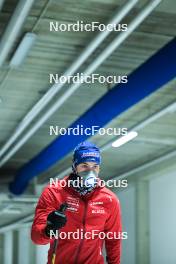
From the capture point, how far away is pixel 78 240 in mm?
4176

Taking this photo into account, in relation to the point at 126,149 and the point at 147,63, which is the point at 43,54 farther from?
the point at 126,149

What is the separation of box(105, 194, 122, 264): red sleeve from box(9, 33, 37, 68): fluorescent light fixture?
5.47 meters

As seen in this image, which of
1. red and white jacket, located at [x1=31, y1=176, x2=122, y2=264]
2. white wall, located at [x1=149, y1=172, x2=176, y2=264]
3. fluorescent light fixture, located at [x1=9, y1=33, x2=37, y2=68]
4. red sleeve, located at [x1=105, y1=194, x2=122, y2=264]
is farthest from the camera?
white wall, located at [x1=149, y1=172, x2=176, y2=264]

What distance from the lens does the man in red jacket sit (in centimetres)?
409

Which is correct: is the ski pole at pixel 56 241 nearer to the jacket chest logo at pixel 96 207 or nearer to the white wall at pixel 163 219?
the jacket chest logo at pixel 96 207

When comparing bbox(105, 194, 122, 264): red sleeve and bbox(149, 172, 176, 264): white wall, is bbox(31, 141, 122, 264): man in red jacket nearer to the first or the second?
bbox(105, 194, 122, 264): red sleeve

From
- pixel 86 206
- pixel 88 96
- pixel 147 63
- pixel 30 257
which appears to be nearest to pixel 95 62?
pixel 147 63

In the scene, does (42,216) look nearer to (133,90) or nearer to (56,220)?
(56,220)

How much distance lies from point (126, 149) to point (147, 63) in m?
8.26

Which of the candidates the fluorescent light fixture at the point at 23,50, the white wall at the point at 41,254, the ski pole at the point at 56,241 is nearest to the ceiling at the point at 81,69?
the fluorescent light fixture at the point at 23,50

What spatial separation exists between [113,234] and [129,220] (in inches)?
692

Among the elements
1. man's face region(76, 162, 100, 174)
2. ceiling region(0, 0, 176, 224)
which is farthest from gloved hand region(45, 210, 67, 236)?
ceiling region(0, 0, 176, 224)

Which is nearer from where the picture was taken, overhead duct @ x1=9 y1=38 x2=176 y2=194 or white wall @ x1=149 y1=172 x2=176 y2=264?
overhead duct @ x1=9 y1=38 x2=176 y2=194

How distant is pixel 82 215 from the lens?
4266 mm
